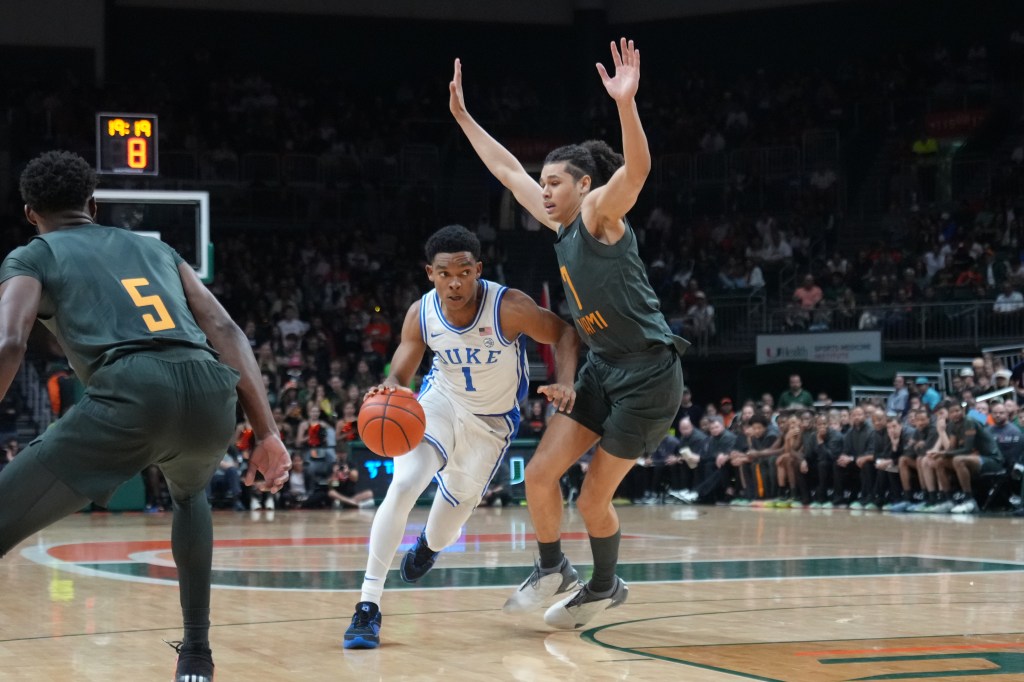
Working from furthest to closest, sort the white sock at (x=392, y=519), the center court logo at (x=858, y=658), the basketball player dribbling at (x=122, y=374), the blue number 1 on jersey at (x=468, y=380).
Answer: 1. the blue number 1 on jersey at (x=468, y=380)
2. the white sock at (x=392, y=519)
3. the center court logo at (x=858, y=658)
4. the basketball player dribbling at (x=122, y=374)

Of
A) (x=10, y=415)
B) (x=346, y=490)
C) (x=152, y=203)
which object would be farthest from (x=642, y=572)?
(x=10, y=415)

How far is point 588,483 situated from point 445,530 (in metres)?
0.70

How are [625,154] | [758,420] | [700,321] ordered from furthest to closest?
[700,321] → [758,420] → [625,154]

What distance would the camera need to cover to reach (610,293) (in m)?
5.96

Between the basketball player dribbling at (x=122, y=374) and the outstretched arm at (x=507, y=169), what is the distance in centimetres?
242

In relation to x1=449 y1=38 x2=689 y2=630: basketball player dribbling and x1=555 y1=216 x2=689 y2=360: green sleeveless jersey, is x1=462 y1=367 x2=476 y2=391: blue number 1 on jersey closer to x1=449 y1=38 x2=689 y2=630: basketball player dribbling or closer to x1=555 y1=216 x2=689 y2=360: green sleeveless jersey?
x1=449 y1=38 x2=689 y2=630: basketball player dribbling

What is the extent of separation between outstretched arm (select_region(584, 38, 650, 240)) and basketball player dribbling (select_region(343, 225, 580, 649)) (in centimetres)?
61

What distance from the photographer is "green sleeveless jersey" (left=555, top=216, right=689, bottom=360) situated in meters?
5.95

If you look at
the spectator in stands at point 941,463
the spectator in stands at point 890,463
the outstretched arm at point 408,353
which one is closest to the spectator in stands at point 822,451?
the spectator in stands at point 890,463

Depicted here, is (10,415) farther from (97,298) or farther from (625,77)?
(97,298)

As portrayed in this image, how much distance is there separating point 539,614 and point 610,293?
1.74 meters

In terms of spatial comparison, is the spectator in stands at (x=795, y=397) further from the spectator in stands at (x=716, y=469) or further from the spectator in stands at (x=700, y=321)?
the spectator in stands at (x=700, y=321)

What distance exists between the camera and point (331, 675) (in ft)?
16.0

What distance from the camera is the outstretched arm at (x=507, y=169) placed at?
255 inches
